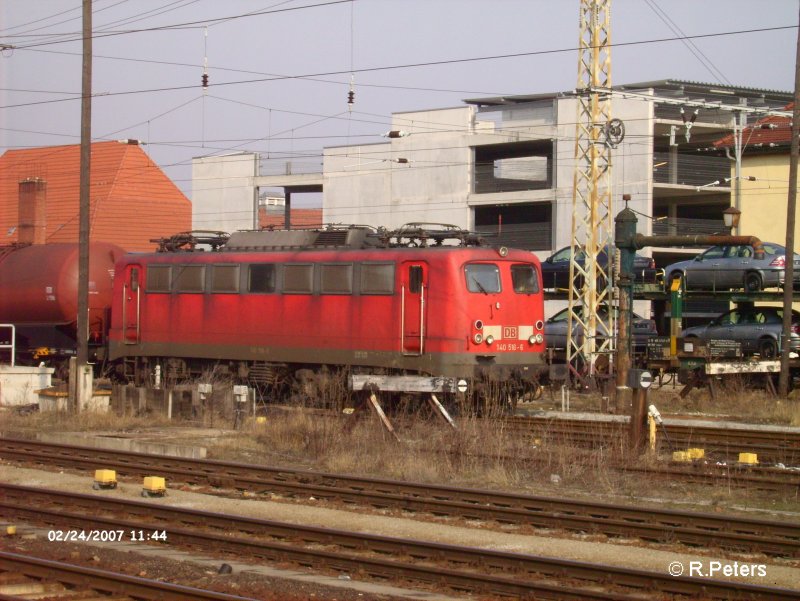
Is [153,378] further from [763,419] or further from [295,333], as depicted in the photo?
[763,419]

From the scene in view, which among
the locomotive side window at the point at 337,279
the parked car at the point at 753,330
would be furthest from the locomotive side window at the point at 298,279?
the parked car at the point at 753,330

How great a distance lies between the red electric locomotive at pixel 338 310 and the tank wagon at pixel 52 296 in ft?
6.40

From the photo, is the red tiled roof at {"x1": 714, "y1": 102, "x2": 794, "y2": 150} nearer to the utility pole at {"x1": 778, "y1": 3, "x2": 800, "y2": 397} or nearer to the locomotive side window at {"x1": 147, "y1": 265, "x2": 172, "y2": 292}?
the utility pole at {"x1": 778, "y1": 3, "x2": 800, "y2": 397}

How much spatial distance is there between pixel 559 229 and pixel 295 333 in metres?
28.6

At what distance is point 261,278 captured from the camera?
73.3 feet

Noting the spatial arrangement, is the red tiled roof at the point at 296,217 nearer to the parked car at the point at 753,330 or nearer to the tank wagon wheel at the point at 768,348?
the parked car at the point at 753,330

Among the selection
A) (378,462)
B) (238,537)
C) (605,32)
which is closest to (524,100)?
(605,32)

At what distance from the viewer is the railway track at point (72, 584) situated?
8305mm

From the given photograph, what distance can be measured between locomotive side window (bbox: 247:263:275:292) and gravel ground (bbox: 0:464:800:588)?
8132 mm

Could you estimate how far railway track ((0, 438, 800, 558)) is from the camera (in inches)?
423

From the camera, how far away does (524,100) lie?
52.3 m

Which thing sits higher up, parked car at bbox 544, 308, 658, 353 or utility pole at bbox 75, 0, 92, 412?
utility pole at bbox 75, 0, 92, 412

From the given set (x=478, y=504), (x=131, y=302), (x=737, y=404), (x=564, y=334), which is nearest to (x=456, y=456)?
(x=478, y=504)

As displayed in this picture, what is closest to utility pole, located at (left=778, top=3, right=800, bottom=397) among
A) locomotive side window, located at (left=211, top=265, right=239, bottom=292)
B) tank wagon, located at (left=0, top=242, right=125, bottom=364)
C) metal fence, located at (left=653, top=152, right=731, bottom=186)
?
locomotive side window, located at (left=211, top=265, right=239, bottom=292)
